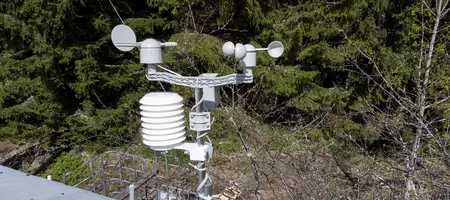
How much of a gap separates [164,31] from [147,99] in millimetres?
5051

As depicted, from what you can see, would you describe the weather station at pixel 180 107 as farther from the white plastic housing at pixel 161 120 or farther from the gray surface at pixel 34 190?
the gray surface at pixel 34 190

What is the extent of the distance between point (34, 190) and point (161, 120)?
0.57m

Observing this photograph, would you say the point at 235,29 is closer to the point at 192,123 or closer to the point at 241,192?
the point at 241,192

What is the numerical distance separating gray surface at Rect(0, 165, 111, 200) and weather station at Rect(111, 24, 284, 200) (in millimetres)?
315

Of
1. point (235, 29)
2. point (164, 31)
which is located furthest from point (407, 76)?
point (164, 31)

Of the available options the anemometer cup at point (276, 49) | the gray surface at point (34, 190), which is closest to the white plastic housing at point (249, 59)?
the anemometer cup at point (276, 49)

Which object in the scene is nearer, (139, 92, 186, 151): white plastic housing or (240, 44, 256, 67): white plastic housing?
(139, 92, 186, 151): white plastic housing

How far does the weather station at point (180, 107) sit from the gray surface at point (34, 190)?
315mm

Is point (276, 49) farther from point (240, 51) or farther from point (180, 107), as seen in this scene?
point (180, 107)

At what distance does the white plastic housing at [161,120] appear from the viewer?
4.32 feet

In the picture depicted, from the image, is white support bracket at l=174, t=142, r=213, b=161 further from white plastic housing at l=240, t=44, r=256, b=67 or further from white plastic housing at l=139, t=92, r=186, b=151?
white plastic housing at l=240, t=44, r=256, b=67

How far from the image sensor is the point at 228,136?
18.5 feet

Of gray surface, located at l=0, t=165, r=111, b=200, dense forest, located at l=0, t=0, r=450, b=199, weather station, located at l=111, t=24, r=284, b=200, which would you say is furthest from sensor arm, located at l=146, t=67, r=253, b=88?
dense forest, located at l=0, t=0, r=450, b=199

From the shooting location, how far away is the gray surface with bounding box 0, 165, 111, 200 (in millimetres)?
1246
